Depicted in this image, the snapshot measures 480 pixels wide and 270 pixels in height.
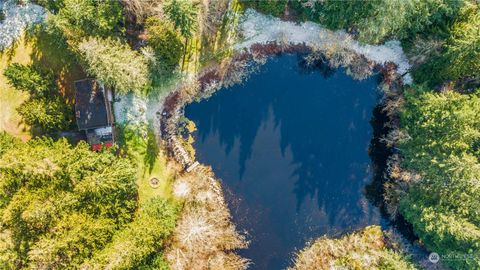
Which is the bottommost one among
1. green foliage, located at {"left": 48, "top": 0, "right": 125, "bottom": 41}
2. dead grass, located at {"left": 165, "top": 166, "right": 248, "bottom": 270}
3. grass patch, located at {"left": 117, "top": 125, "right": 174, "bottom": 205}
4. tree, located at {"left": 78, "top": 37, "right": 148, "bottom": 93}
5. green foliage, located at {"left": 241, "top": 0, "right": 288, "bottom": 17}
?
dead grass, located at {"left": 165, "top": 166, "right": 248, "bottom": 270}

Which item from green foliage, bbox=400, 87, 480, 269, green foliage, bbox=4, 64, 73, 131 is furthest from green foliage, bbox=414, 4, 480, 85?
green foliage, bbox=4, 64, 73, 131

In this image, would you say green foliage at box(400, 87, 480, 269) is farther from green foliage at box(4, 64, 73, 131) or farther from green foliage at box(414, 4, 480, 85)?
green foliage at box(4, 64, 73, 131)

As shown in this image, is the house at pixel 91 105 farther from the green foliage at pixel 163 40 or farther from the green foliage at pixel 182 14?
the green foliage at pixel 182 14

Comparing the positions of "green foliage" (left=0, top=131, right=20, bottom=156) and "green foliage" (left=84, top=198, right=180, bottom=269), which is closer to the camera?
"green foliage" (left=84, top=198, right=180, bottom=269)

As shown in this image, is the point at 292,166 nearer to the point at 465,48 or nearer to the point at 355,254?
the point at 355,254

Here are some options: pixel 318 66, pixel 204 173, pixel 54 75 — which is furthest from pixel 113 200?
pixel 318 66

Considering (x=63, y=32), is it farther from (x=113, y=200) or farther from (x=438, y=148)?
(x=438, y=148)

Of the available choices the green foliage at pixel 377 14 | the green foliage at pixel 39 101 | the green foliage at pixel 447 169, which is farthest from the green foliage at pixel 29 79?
the green foliage at pixel 447 169

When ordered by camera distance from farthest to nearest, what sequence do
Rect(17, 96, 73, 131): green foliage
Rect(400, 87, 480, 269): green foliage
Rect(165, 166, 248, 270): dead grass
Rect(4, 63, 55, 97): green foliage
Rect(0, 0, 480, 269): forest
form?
Rect(165, 166, 248, 270): dead grass < Rect(17, 96, 73, 131): green foliage < Rect(4, 63, 55, 97): green foliage < Rect(0, 0, 480, 269): forest < Rect(400, 87, 480, 269): green foliage
